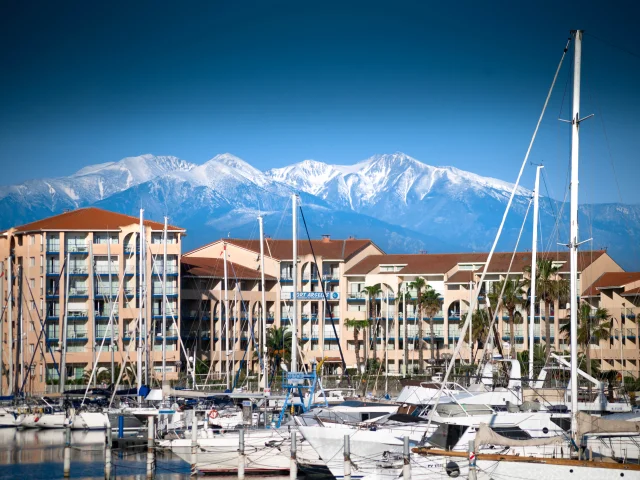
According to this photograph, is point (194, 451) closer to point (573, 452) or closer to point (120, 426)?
point (120, 426)

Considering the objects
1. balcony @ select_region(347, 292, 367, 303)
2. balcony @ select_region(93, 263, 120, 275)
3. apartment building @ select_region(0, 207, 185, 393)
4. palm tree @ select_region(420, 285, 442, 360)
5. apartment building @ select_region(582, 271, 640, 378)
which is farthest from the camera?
balcony @ select_region(347, 292, 367, 303)

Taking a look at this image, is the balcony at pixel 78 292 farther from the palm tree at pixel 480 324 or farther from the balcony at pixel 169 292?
the palm tree at pixel 480 324

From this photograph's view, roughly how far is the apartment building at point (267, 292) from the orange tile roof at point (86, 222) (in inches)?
331

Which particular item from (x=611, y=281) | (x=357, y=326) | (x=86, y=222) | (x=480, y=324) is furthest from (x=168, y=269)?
(x=611, y=281)

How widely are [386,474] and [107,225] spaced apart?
78.6 meters

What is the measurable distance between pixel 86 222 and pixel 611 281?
5342 centimetres

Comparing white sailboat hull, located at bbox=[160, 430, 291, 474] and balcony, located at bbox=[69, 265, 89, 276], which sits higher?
balcony, located at bbox=[69, 265, 89, 276]

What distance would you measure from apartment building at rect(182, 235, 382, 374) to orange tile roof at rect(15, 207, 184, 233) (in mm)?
8398

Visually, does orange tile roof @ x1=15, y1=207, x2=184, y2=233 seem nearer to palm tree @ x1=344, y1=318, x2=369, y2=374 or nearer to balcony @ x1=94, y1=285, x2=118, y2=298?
balcony @ x1=94, y1=285, x2=118, y2=298

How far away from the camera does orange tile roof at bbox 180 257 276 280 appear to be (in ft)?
397

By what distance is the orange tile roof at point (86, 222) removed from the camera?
114m

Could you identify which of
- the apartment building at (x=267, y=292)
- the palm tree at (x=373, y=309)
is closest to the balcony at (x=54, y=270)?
the apartment building at (x=267, y=292)

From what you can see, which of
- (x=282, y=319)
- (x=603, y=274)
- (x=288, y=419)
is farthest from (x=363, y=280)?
(x=288, y=419)

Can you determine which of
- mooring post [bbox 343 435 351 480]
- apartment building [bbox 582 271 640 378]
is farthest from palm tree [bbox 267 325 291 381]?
mooring post [bbox 343 435 351 480]
